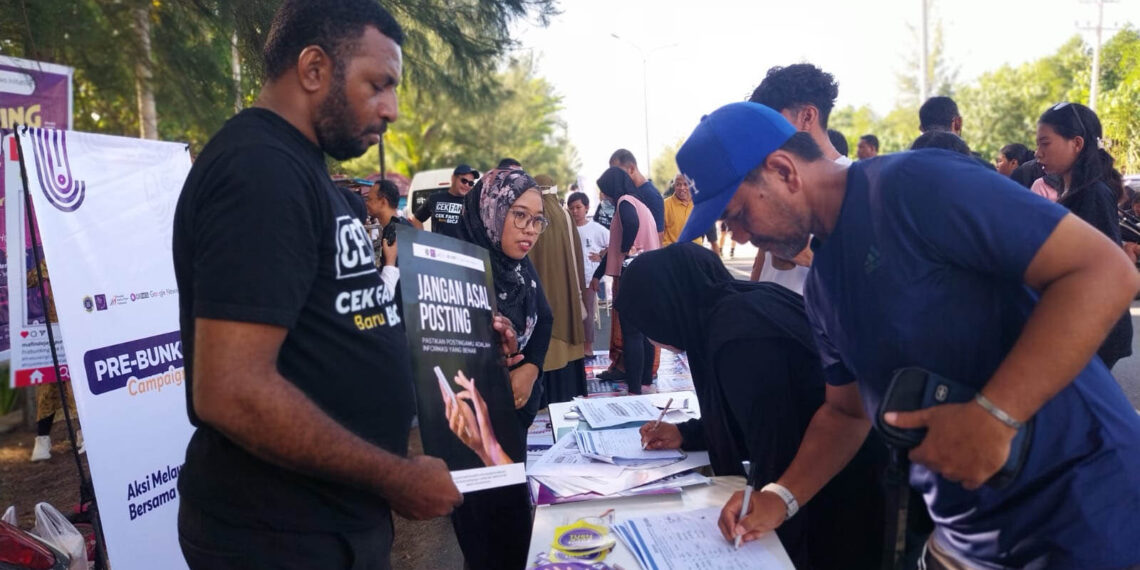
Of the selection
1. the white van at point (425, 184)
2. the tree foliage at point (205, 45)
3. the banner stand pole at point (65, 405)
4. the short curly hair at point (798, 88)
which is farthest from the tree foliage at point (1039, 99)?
the banner stand pole at point (65, 405)

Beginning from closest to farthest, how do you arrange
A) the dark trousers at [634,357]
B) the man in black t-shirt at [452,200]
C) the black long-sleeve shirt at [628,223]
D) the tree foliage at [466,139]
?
1. the dark trousers at [634,357]
2. the man in black t-shirt at [452,200]
3. the black long-sleeve shirt at [628,223]
4. the tree foliage at [466,139]

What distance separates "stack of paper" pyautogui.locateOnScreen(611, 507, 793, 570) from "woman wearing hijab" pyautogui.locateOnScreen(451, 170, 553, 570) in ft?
2.84

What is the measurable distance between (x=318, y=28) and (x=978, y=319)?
1208 mm

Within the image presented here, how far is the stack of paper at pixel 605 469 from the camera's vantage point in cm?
196

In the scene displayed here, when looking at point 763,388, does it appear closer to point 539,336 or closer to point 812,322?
point 812,322

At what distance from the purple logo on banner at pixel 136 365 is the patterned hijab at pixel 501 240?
1.09 m

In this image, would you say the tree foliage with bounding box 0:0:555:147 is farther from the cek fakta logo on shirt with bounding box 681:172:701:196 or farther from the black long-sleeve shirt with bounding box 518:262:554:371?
the cek fakta logo on shirt with bounding box 681:172:701:196

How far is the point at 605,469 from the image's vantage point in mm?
2125

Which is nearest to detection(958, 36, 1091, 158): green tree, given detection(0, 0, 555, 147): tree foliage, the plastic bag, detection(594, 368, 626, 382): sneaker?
detection(594, 368, 626, 382): sneaker

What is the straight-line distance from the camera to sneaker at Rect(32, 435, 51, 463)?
4754mm

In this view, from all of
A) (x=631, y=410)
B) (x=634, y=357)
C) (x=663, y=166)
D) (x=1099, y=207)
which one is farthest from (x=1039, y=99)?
(x=631, y=410)

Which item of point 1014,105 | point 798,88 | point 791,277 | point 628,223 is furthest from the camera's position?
point 1014,105

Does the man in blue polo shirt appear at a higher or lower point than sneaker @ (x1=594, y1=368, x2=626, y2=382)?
higher

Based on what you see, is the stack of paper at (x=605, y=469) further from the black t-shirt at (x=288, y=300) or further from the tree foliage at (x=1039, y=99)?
the tree foliage at (x=1039, y=99)
